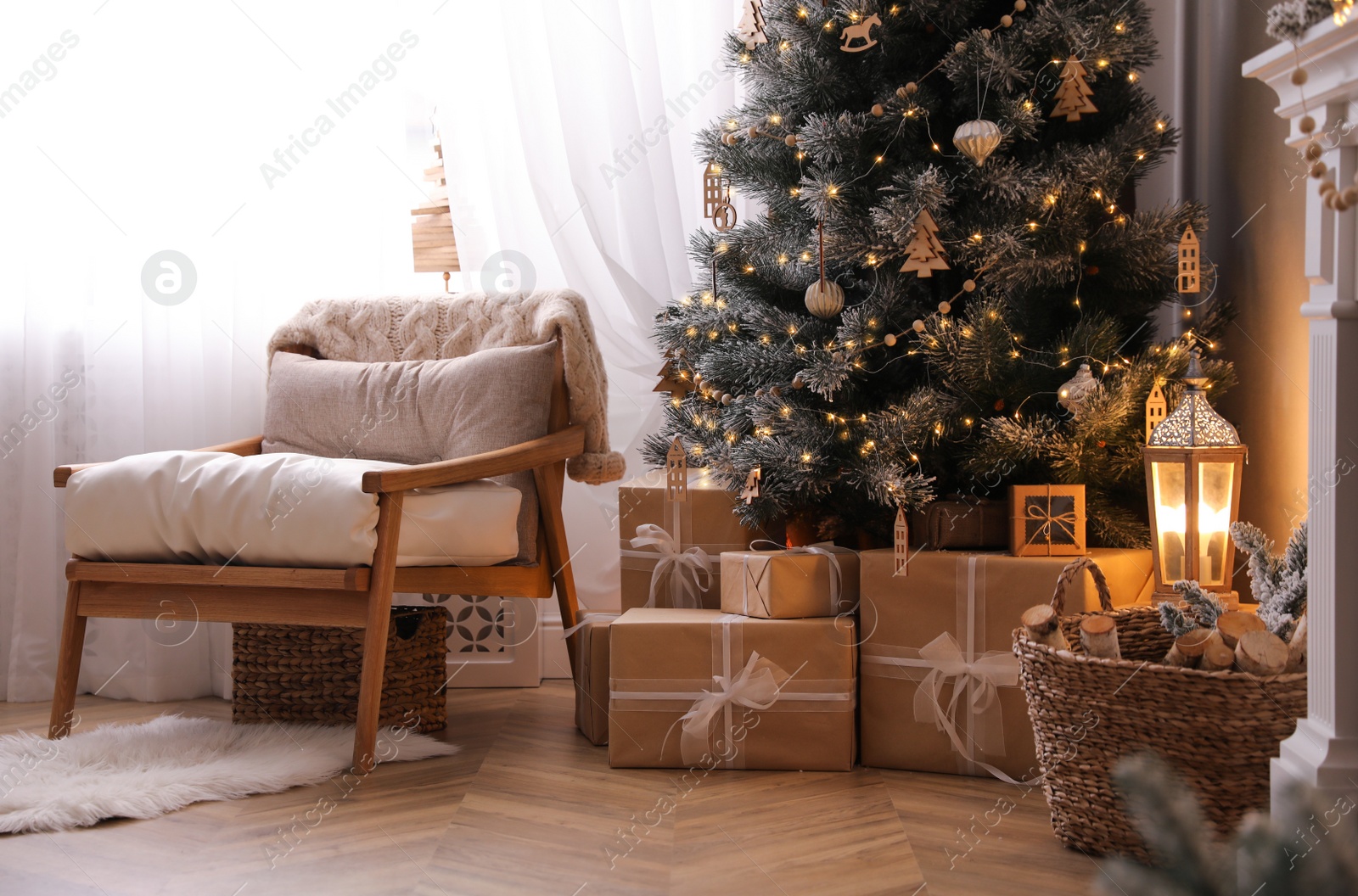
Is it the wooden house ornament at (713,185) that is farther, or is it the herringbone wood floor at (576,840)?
the wooden house ornament at (713,185)

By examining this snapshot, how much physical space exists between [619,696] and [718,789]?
0.21 metres

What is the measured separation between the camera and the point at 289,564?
1701mm

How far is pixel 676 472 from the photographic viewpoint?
1.85 meters

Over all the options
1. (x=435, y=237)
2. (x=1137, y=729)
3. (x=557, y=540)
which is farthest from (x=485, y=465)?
(x=1137, y=729)

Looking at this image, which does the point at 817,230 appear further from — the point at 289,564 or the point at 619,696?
the point at 289,564

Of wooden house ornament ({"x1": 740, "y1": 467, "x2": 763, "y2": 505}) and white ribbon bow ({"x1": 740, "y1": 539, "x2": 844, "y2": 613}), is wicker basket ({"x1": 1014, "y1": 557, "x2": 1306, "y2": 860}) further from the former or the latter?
wooden house ornament ({"x1": 740, "y1": 467, "x2": 763, "y2": 505})

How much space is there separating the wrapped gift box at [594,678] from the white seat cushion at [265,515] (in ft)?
0.67

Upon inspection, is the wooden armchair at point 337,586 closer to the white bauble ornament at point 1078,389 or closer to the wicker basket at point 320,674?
the wicker basket at point 320,674

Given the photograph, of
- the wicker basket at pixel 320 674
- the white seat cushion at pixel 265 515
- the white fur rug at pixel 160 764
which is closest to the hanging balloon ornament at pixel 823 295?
the white seat cushion at pixel 265 515

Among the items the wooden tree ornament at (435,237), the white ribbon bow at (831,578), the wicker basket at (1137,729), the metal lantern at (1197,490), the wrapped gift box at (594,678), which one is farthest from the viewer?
the wooden tree ornament at (435,237)

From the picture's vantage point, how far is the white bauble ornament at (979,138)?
5.25ft

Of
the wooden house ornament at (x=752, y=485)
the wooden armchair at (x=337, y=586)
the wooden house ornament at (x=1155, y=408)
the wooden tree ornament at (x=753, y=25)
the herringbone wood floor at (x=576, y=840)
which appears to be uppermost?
the wooden tree ornament at (x=753, y=25)

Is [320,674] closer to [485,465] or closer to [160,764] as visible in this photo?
[160,764]

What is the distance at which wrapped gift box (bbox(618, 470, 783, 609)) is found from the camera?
189 cm
